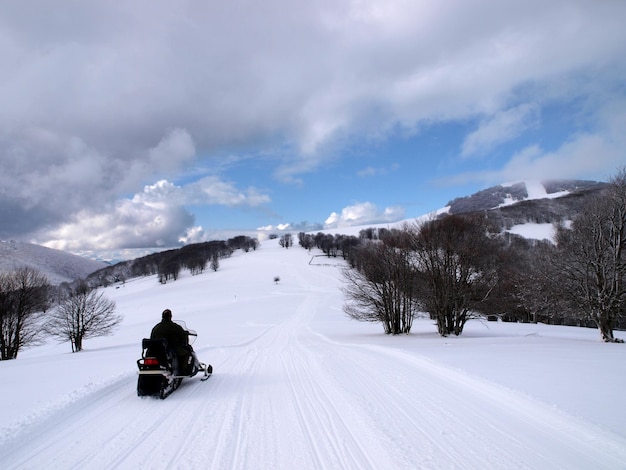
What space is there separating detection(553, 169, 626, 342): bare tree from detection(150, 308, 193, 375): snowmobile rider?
18.0 m

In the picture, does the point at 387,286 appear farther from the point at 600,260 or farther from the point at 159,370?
the point at 159,370

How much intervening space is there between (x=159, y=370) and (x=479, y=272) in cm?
1988

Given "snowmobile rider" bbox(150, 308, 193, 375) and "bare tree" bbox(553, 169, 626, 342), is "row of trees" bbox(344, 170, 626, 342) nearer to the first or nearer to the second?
"bare tree" bbox(553, 169, 626, 342)

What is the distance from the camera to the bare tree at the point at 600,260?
16.0m

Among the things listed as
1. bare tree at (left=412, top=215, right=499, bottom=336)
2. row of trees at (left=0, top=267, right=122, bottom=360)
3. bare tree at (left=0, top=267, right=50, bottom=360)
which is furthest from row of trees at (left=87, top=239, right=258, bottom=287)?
bare tree at (left=412, top=215, right=499, bottom=336)

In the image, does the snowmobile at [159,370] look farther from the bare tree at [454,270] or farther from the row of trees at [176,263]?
the row of trees at [176,263]

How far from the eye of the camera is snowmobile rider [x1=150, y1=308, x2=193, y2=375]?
808 centimetres

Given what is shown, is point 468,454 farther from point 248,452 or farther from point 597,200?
point 597,200

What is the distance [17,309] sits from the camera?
30859 millimetres

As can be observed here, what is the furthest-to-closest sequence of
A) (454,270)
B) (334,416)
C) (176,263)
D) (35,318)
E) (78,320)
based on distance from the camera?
(176,263) < (35,318) < (78,320) < (454,270) < (334,416)

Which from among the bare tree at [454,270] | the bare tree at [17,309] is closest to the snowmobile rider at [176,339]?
the bare tree at [454,270]

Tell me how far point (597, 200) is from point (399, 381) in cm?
1650

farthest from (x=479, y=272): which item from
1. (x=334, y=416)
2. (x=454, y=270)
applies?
(x=334, y=416)

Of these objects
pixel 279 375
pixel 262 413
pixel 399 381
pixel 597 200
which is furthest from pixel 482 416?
pixel 597 200
